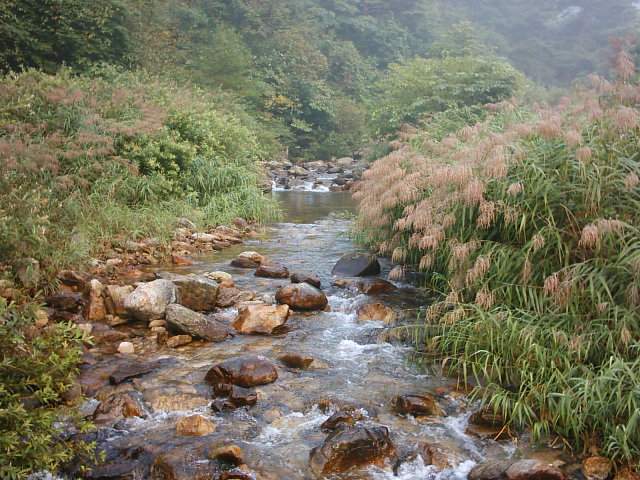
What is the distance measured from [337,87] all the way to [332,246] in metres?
29.4

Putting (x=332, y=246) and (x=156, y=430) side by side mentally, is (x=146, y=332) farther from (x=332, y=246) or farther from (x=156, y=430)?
(x=332, y=246)

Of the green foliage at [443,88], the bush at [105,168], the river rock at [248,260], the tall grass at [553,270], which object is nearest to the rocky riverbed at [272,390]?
the tall grass at [553,270]

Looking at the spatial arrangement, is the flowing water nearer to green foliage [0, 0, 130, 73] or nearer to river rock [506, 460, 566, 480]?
river rock [506, 460, 566, 480]

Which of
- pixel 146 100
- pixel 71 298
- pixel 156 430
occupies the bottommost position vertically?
pixel 156 430

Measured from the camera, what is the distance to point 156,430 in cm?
390

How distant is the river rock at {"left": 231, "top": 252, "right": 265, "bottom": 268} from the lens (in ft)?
26.6

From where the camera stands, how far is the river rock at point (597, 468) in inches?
133

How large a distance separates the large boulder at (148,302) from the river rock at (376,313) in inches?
80.8

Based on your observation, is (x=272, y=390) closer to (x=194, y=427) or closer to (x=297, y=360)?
(x=297, y=360)

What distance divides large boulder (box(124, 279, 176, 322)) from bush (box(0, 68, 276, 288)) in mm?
1025

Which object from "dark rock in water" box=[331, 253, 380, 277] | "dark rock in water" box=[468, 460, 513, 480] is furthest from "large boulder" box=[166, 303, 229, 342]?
"dark rock in water" box=[468, 460, 513, 480]

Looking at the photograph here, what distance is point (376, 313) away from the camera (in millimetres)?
6137

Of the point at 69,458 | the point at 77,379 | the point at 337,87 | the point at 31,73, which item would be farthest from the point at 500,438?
the point at 337,87

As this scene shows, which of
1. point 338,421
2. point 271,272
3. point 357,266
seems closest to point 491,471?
point 338,421
